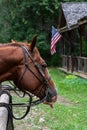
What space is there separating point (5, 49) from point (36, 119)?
5.80m

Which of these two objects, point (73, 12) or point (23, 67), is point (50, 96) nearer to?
point (23, 67)

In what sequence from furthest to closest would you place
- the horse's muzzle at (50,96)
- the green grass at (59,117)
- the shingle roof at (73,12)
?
1. the shingle roof at (73,12)
2. the green grass at (59,117)
3. the horse's muzzle at (50,96)

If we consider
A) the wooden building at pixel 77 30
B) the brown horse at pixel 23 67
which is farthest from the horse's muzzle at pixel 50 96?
the wooden building at pixel 77 30

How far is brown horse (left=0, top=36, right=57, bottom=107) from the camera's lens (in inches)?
136

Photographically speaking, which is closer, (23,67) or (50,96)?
(23,67)

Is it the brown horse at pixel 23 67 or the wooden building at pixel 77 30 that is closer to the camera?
the brown horse at pixel 23 67

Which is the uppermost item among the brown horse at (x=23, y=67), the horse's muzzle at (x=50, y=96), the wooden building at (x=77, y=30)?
the brown horse at (x=23, y=67)

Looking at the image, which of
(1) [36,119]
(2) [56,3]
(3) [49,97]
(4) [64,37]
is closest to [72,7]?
(4) [64,37]

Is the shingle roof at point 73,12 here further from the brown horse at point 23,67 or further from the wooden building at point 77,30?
the brown horse at point 23,67

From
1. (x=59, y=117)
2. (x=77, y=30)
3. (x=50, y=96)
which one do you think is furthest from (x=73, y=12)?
(x=50, y=96)

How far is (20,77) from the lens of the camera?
11.3 ft

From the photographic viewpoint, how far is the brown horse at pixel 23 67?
3463 millimetres

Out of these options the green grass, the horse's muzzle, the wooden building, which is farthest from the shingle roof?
the horse's muzzle

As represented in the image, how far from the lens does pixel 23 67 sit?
11.4 ft
